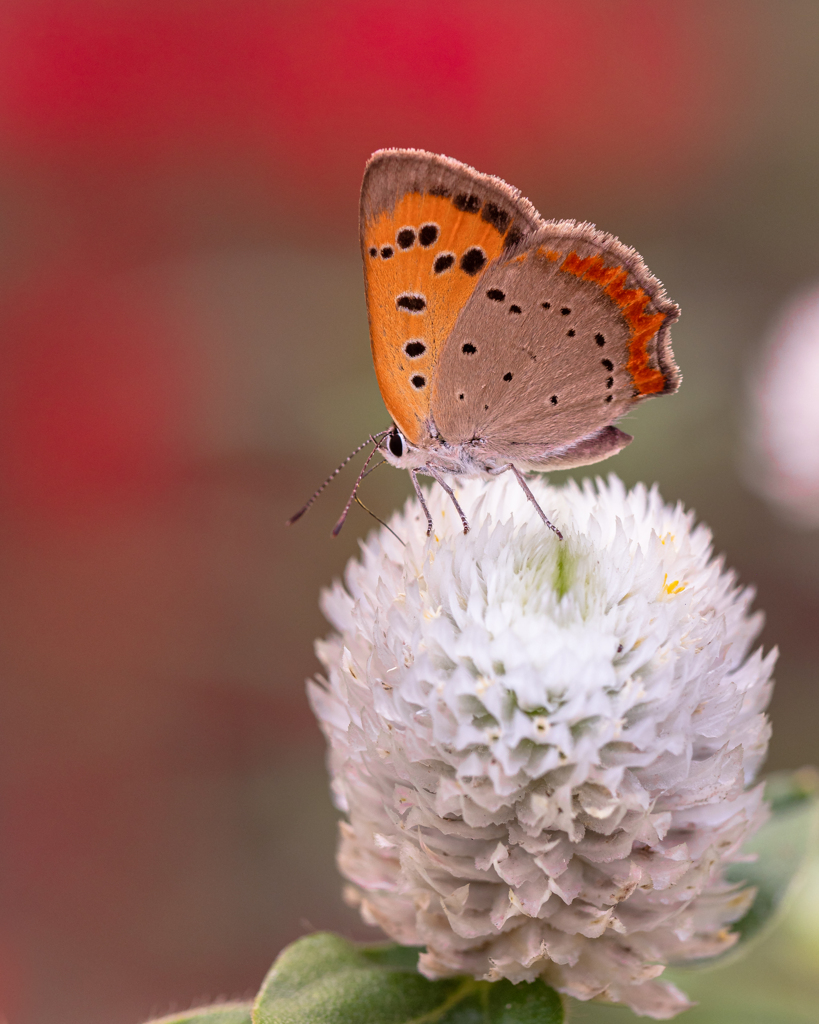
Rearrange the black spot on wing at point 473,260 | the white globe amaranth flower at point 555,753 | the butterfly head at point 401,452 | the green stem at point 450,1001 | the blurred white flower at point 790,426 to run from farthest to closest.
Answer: the blurred white flower at point 790,426 < the butterfly head at point 401,452 < the black spot on wing at point 473,260 < the green stem at point 450,1001 < the white globe amaranth flower at point 555,753

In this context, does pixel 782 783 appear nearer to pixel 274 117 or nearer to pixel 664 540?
pixel 664 540

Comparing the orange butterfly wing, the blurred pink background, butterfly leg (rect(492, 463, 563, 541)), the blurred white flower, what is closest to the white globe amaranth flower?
butterfly leg (rect(492, 463, 563, 541))

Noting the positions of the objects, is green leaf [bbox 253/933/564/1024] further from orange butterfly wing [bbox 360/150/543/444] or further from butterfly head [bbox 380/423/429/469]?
orange butterfly wing [bbox 360/150/543/444]

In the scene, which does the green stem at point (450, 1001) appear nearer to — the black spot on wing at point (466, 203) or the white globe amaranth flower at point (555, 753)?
the white globe amaranth flower at point (555, 753)

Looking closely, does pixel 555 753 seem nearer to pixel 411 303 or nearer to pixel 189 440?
pixel 411 303


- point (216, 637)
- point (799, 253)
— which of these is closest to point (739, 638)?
point (216, 637)

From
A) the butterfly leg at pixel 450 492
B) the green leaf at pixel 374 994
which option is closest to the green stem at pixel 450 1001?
the green leaf at pixel 374 994

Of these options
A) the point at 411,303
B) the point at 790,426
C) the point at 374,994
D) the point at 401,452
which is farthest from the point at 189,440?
the point at 374,994
